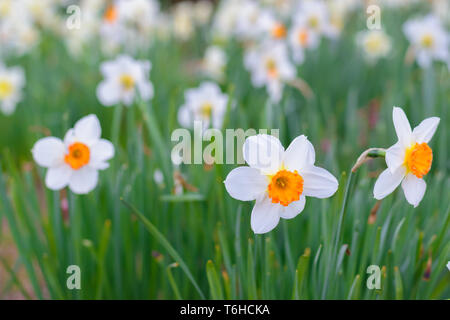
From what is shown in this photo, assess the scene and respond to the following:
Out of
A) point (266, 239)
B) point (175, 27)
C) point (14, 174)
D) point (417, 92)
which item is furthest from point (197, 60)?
point (266, 239)

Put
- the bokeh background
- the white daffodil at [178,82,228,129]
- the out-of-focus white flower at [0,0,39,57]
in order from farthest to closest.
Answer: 1. the out-of-focus white flower at [0,0,39,57]
2. the white daffodil at [178,82,228,129]
3. the bokeh background

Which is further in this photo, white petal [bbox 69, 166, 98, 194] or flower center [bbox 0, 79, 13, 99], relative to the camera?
flower center [bbox 0, 79, 13, 99]

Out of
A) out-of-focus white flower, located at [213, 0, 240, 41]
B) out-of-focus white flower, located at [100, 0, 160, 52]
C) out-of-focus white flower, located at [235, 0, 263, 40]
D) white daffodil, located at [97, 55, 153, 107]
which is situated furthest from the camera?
out-of-focus white flower, located at [213, 0, 240, 41]

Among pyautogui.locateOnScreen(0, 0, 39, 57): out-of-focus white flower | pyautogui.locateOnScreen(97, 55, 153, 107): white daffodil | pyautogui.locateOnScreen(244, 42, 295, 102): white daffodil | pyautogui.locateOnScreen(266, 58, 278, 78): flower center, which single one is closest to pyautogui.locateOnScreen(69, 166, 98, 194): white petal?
pyautogui.locateOnScreen(97, 55, 153, 107): white daffodil

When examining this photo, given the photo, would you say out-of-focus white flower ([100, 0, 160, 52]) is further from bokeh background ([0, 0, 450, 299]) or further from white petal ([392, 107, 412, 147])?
white petal ([392, 107, 412, 147])

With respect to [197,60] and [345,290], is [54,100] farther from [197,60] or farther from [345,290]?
[197,60]

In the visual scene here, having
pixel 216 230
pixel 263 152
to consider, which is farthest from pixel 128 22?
pixel 263 152
